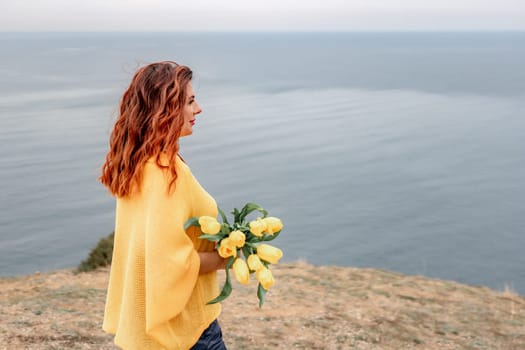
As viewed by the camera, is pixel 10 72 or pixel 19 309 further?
pixel 10 72

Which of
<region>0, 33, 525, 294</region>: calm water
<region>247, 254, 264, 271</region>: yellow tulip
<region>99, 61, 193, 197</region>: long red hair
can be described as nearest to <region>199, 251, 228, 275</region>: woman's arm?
<region>247, 254, 264, 271</region>: yellow tulip

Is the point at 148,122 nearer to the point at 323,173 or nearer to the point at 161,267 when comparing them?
the point at 161,267

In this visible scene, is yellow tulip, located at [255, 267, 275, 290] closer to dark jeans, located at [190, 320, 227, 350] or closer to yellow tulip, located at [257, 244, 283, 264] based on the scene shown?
yellow tulip, located at [257, 244, 283, 264]

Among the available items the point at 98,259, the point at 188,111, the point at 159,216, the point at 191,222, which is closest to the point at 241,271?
the point at 191,222

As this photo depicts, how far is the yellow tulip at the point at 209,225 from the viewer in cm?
251

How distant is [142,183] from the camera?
2516mm

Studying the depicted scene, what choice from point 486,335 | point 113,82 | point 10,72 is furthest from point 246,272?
point 10,72

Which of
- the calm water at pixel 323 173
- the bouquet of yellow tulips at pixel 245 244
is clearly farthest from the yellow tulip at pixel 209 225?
the calm water at pixel 323 173

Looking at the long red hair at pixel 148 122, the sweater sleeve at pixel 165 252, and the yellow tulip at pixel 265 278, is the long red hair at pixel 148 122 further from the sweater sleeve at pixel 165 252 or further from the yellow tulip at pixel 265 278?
the yellow tulip at pixel 265 278

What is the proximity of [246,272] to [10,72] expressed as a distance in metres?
149

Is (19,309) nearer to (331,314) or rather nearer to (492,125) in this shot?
(331,314)

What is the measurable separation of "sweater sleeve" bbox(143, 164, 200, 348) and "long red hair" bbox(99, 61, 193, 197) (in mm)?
52

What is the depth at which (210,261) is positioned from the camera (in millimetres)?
2658

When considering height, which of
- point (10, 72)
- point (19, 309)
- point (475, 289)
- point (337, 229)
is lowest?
point (19, 309)
